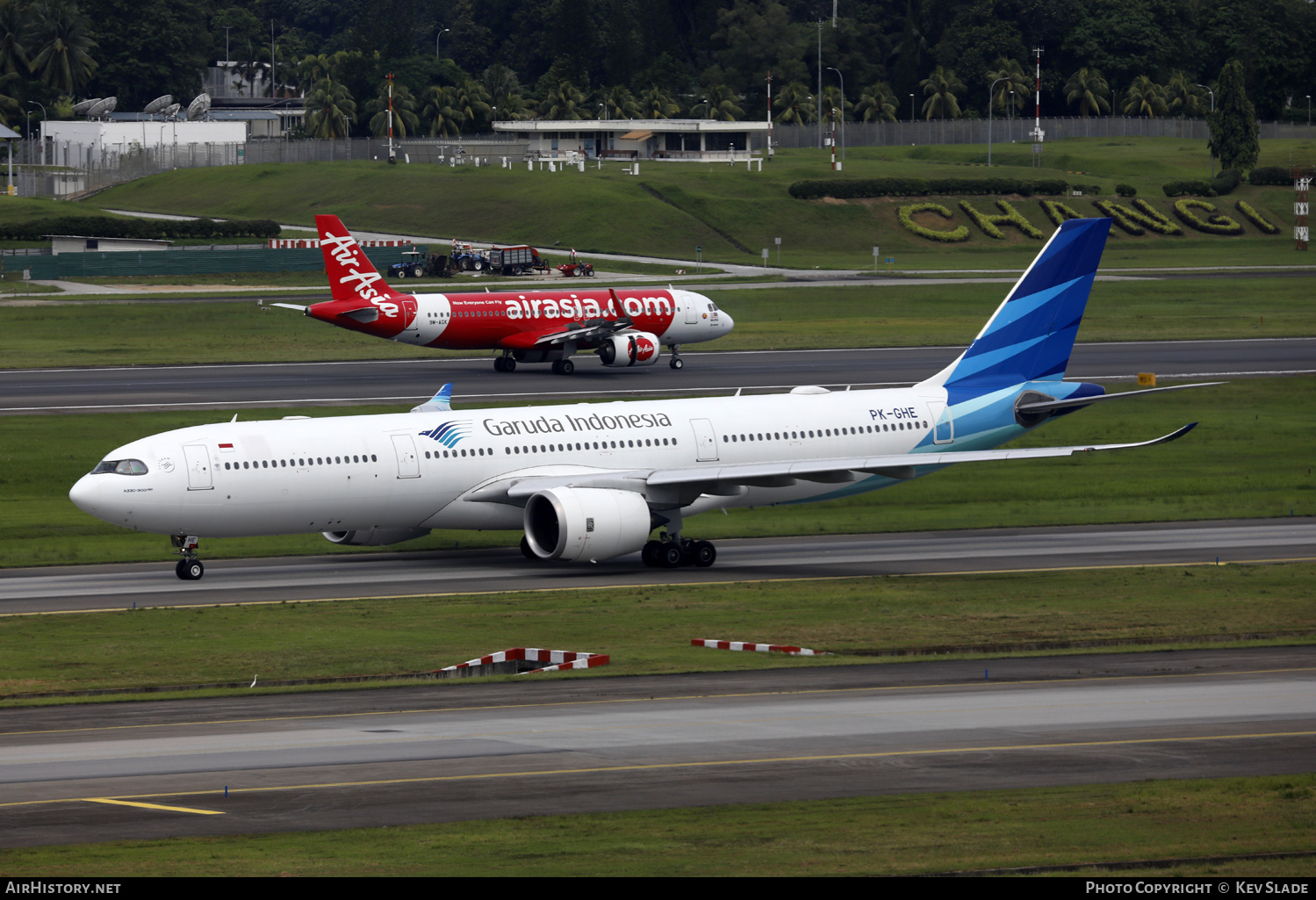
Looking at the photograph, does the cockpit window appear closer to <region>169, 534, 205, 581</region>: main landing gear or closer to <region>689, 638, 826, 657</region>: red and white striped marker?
<region>169, 534, 205, 581</region>: main landing gear

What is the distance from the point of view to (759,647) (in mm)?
35625

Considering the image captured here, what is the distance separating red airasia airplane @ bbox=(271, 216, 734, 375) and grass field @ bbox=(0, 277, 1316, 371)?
8.17 m

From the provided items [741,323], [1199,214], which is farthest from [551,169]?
[741,323]

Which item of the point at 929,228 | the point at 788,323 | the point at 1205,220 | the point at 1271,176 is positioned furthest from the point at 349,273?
the point at 1271,176

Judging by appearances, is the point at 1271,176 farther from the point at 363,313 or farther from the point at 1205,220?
the point at 363,313

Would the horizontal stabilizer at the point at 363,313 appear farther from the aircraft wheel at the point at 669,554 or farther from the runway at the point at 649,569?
the aircraft wheel at the point at 669,554

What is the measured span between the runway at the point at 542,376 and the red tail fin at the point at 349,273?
3996 millimetres

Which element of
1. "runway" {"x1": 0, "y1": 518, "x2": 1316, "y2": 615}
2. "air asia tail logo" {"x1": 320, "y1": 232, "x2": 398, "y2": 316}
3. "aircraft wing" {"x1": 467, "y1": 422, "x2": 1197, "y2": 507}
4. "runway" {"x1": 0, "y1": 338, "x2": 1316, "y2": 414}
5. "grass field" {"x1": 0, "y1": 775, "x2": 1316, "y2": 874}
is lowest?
"runway" {"x1": 0, "y1": 518, "x2": 1316, "y2": 615}

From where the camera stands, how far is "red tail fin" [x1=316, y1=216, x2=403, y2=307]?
8438 centimetres

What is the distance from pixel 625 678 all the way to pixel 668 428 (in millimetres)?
17158

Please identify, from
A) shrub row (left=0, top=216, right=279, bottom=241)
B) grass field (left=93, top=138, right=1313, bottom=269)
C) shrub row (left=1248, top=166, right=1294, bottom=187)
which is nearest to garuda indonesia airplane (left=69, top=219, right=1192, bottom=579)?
grass field (left=93, top=138, right=1313, bottom=269)

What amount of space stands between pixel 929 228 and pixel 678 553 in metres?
123

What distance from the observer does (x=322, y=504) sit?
45.1 metres

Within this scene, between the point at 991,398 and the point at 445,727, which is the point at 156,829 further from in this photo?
the point at 991,398
